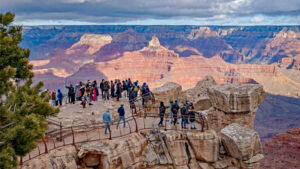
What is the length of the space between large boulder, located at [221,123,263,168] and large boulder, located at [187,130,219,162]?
0.76 m

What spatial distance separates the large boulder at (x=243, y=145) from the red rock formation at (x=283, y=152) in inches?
1081

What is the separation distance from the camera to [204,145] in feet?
56.4

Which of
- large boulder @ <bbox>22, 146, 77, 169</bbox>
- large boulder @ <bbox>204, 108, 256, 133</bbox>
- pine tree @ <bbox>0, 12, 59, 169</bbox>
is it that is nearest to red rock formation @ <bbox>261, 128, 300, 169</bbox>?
large boulder @ <bbox>204, 108, 256, 133</bbox>

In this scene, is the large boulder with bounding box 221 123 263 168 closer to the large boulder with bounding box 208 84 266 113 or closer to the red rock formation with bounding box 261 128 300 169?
the large boulder with bounding box 208 84 266 113

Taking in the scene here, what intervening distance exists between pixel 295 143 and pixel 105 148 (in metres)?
40.2

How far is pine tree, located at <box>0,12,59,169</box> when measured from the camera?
10.6 metres

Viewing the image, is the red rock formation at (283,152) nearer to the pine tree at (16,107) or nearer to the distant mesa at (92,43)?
the pine tree at (16,107)

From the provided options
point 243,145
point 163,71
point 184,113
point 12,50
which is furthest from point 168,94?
point 163,71

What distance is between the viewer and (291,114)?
101 m

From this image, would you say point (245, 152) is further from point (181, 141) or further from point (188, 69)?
point (188, 69)

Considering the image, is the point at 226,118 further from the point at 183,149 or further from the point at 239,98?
the point at 183,149

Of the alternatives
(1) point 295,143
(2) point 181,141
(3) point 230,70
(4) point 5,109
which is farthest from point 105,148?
(3) point 230,70

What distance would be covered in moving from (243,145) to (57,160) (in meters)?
9.59

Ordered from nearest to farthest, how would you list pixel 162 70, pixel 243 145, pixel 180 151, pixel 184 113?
pixel 243 145, pixel 180 151, pixel 184 113, pixel 162 70
